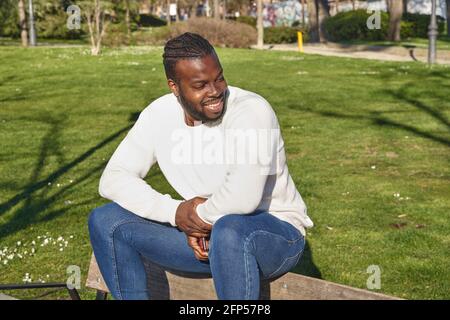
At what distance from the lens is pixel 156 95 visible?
16.1m

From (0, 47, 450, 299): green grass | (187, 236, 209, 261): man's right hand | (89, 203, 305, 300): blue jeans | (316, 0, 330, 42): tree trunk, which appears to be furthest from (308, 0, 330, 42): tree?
(187, 236, 209, 261): man's right hand

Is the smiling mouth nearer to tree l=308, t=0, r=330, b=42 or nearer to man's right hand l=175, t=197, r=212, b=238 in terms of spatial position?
man's right hand l=175, t=197, r=212, b=238

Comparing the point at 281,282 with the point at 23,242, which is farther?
the point at 23,242

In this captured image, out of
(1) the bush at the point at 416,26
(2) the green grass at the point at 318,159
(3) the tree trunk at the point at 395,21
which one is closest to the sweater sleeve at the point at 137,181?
(2) the green grass at the point at 318,159

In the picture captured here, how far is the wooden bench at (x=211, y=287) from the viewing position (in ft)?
9.37

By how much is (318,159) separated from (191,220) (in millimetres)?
6593

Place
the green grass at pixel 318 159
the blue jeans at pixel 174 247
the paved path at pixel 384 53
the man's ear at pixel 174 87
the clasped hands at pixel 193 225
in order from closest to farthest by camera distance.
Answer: the blue jeans at pixel 174 247
the clasped hands at pixel 193 225
the man's ear at pixel 174 87
the green grass at pixel 318 159
the paved path at pixel 384 53

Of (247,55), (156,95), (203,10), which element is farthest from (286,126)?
(203,10)

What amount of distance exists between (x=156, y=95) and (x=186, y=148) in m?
13.1

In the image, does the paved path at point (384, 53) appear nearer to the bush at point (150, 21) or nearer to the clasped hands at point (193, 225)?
the clasped hands at point (193, 225)

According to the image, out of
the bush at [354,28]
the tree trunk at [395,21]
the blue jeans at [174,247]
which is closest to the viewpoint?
the blue jeans at [174,247]

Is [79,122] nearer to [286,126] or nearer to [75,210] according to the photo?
[286,126]

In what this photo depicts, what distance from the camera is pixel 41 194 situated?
7898 millimetres

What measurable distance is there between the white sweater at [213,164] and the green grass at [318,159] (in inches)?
81.2
